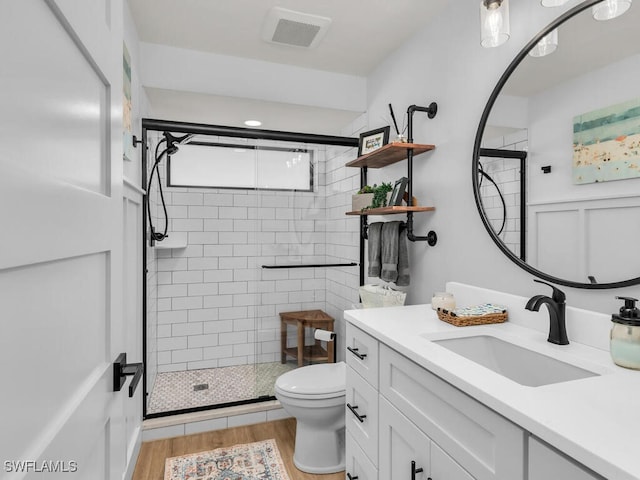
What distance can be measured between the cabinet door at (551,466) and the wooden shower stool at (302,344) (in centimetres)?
191

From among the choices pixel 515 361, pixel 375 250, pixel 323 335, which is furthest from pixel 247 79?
pixel 515 361

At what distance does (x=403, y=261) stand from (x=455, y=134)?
73cm

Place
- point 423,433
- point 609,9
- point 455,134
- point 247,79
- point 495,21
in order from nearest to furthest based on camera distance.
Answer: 1. point 423,433
2. point 609,9
3. point 495,21
4. point 455,134
5. point 247,79

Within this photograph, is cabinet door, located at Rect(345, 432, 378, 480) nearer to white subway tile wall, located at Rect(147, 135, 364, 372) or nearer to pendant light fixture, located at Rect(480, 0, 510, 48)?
white subway tile wall, located at Rect(147, 135, 364, 372)

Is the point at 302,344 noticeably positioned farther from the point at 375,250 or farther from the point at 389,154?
the point at 389,154

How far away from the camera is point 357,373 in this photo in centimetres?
154

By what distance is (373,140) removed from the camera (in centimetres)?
241

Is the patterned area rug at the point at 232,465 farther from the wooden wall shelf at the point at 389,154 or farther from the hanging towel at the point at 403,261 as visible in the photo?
the wooden wall shelf at the point at 389,154

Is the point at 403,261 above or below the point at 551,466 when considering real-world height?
above

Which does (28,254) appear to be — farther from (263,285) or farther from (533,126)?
(263,285)

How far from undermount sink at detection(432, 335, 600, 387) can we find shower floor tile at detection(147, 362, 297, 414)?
149cm

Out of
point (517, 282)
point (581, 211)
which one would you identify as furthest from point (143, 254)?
point (581, 211)

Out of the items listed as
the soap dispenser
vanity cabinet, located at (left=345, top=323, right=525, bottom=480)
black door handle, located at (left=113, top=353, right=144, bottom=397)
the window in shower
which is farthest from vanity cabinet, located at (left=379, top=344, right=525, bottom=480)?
the window in shower

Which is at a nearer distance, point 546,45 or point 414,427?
point 414,427
